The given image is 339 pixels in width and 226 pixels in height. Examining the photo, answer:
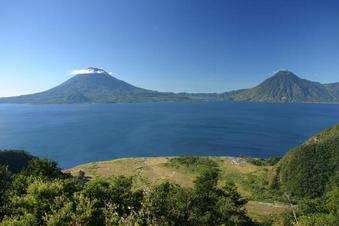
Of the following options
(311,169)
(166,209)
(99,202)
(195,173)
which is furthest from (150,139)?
(99,202)

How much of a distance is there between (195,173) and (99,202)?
41848mm

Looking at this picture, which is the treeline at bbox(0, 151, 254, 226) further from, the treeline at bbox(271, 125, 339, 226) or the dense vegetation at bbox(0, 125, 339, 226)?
the treeline at bbox(271, 125, 339, 226)

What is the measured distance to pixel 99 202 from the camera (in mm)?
23422

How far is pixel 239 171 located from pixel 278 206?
1734 centimetres

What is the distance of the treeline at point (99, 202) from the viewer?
1873 centimetres

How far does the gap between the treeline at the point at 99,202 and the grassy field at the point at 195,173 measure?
1948 centimetres

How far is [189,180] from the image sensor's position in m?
59.5

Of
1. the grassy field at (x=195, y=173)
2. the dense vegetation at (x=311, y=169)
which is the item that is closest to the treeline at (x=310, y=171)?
the dense vegetation at (x=311, y=169)

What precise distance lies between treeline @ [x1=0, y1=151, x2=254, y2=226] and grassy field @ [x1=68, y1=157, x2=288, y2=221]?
63.9 ft

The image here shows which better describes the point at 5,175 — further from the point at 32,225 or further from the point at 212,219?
the point at 212,219

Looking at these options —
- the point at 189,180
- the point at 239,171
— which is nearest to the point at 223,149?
the point at 239,171

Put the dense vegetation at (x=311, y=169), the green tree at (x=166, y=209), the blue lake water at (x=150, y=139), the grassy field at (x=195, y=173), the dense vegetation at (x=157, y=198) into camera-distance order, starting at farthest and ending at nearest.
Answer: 1. the blue lake water at (x=150, y=139)
2. the dense vegetation at (x=311, y=169)
3. the grassy field at (x=195, y=173)
4. the green tree at (x=166, y=209)
5. the dense vegetation at (x=157, y=198)

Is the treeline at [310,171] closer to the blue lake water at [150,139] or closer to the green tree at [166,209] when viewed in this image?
the green tree at [166,209]

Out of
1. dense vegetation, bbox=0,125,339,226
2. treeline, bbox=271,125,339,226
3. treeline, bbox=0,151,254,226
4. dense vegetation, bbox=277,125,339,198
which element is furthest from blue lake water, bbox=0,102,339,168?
treeline, bbox=0,151,254,226
